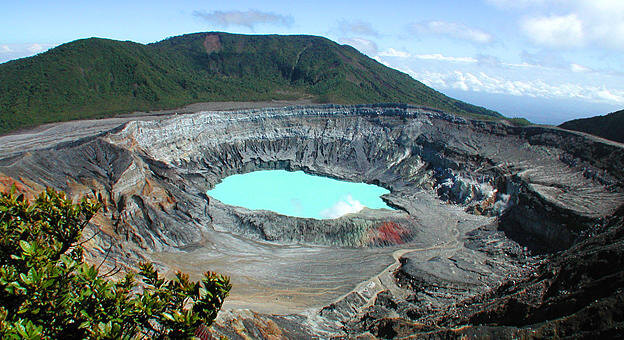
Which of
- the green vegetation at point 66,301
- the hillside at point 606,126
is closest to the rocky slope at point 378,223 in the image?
the hillside at point 606,126

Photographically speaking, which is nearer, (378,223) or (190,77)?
(378,223)

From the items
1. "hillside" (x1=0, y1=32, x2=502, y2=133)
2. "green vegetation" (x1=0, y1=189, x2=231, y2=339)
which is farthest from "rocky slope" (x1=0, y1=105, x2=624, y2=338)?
"hillside" (x1=0, y1=32, x2=502, y2=133)

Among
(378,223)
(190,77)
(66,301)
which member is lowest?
(378,223)

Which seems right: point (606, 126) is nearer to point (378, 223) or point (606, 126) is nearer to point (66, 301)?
point (378, 223)

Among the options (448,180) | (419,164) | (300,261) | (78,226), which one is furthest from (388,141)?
(78,226)

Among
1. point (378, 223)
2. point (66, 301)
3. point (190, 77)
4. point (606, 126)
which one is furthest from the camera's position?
point (190, 77)

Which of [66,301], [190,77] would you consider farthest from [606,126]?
[190,77]

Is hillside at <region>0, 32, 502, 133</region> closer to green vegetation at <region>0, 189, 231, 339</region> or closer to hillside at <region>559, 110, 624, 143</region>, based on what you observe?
hillside at <region>559, 110, 624, 143</region>
